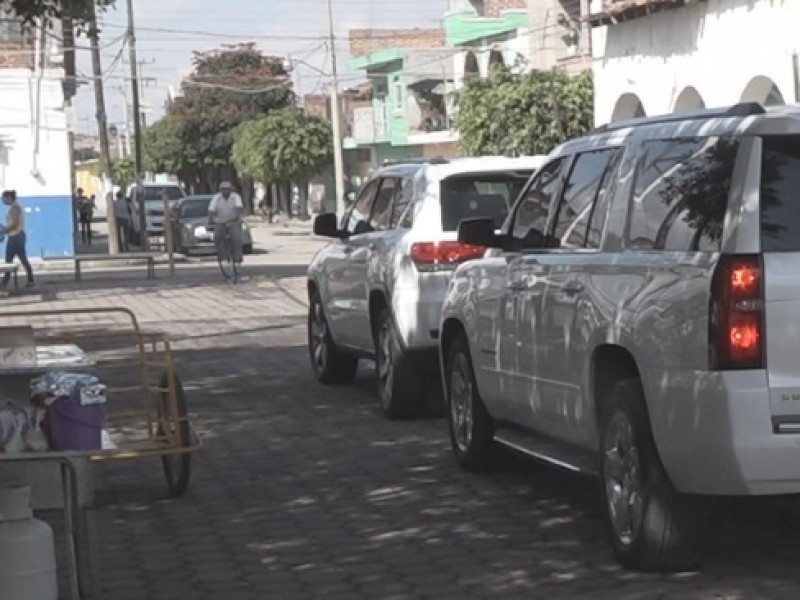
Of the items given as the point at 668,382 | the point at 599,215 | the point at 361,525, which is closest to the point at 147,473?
the point at 361,525

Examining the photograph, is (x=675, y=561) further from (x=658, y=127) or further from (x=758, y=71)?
(x=758, y=71)

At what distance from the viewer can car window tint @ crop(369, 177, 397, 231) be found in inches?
517

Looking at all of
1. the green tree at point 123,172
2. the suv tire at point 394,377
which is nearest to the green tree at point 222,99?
the green tree at point 123,172

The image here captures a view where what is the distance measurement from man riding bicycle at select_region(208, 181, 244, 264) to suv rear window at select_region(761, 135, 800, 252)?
75.6ft

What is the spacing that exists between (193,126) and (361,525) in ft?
235

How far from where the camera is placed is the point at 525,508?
30.5 feet

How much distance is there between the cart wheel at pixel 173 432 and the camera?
370 inches

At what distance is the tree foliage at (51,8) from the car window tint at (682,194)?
21.5 ft

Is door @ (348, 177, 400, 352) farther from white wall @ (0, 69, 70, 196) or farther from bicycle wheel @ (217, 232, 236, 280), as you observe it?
white wall @ (0, 69, 70, 196)

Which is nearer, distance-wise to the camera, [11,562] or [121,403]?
[11,562]

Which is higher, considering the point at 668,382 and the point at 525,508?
the point at 668,382

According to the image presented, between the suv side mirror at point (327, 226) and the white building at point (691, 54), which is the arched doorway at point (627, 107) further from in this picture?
the suv side mirror at point (327, 226)

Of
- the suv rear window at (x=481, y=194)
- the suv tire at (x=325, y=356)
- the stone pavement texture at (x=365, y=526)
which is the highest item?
the suv rear window at (x=481, y=194)

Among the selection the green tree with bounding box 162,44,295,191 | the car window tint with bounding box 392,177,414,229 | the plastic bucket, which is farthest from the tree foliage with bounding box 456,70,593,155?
the green tree with bounding box 162,44,295,191
